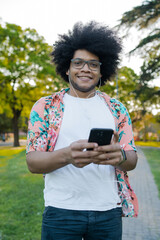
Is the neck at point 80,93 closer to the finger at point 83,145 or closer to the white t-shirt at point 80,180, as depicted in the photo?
the white t-shirt at point 80,180

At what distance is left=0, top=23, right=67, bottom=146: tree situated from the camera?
89.2 feet

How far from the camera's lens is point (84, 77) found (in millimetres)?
2197

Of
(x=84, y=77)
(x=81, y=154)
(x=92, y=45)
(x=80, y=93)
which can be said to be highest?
(x=92, y=45)

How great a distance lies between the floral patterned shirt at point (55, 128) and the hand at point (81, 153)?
0.32m

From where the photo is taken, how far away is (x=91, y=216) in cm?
187

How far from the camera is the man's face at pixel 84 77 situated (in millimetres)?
2182

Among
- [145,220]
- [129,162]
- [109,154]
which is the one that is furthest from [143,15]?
[109,154]

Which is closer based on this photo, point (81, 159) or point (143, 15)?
point (81, 159)

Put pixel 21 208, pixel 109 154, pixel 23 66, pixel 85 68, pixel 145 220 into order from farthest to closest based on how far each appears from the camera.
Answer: pixel 23 66 < pixel 21 208 < pixel 145 220 < pixel 85 68 < pixel 109 154

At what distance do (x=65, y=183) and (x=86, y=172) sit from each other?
16cm

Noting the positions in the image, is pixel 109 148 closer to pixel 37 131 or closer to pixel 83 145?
pixel 83 145

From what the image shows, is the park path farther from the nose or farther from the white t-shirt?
the nose

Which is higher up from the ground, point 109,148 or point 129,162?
point 109,148

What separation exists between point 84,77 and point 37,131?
0.59m
